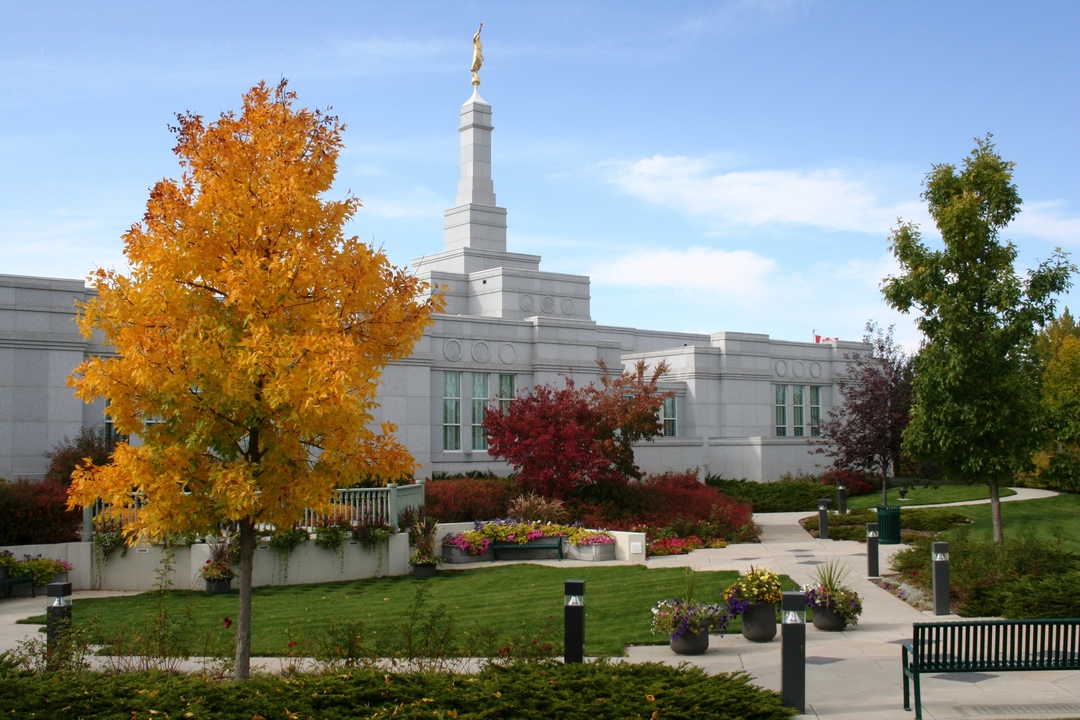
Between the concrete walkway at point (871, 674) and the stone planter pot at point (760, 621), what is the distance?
0.13 meters

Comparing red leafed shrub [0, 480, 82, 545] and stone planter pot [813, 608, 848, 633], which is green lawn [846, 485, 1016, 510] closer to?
stone planter pot [813, 608, 848, 633]

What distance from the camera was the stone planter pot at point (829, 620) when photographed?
1240 centimetres

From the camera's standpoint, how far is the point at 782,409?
3753 centimetres

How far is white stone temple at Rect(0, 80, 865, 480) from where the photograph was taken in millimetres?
21641

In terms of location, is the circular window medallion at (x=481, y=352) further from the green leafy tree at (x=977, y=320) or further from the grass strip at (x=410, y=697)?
the grass strip at (x=410, y=697)

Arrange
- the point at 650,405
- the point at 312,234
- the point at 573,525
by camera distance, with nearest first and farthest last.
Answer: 1. the point at 312,234
2. the point at 573,525
3. the point at 650,405

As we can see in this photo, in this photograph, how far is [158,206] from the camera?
9.09 m

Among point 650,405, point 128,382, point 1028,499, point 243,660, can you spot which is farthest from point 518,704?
point 1028,499

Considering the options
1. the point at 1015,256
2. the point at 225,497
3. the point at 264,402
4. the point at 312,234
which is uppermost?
the point at 1015,256

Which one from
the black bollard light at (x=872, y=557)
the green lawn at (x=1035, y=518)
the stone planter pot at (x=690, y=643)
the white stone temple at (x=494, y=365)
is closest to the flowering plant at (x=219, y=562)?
the white stone temple at (x=494, y=365)

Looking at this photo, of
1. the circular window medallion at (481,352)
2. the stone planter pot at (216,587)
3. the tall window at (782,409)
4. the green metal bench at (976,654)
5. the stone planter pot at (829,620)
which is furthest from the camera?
the tall window at (782,409)

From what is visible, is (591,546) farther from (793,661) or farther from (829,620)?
(793,661)

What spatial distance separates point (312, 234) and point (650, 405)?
15533 mm

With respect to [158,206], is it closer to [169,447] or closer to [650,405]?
[169,447]
